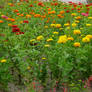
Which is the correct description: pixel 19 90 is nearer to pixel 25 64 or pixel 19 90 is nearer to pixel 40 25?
pixel 25 64

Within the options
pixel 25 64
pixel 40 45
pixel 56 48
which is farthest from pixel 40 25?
pixel 25 64

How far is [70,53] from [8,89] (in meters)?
0.98

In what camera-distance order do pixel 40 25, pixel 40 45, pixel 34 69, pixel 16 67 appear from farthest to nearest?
pixel 40 25, pixel 40 45, pixel 16 67, pixel 34 69

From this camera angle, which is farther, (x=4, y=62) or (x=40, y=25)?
(x=40, y=25)

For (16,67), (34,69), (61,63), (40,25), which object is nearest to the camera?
(61,63)

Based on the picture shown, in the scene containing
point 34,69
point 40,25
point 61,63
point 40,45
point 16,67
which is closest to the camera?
point 61,63

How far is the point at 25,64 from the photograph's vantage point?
3084mm

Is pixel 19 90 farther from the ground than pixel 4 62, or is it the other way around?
pixel 4 62

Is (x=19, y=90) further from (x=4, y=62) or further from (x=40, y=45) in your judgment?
(x=40, y=45)

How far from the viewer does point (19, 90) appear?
3186 millimetres

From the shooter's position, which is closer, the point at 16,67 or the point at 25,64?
the point at 25,64

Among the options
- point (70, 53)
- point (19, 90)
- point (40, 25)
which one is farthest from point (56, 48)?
point (40, 25)

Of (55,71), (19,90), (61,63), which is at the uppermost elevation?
(61,63)

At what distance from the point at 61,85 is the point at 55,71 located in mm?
213
